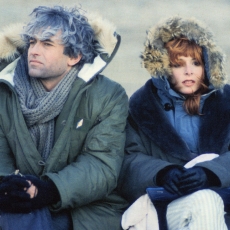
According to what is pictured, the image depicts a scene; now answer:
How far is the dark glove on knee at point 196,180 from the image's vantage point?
4.51 metres

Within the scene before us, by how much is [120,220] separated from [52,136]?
605mm

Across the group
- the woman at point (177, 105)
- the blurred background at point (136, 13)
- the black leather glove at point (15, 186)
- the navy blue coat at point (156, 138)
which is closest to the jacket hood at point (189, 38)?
the woman at point (177, 105)

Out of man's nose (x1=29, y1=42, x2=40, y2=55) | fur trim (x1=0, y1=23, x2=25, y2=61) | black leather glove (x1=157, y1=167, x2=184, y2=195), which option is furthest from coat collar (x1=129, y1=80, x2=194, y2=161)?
fur trim (x1=0, y1=23, x2=25, y2=61)

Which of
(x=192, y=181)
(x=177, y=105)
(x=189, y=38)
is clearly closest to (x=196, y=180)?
(x=192, y=181)

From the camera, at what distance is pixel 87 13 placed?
519 cm

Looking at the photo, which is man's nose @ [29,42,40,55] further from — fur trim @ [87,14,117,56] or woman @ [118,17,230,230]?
woman @ [118,17,230,230]

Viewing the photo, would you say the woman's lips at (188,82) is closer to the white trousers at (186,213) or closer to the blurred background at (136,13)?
the white trousers at (186,213)

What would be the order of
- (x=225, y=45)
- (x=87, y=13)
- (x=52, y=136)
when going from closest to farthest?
Result: (x=52, y=136) → (x=87, y=13) → (x=225, y=45)

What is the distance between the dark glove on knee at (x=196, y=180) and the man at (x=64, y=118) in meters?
0.43

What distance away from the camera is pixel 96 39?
5.11 metres

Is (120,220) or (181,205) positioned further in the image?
(120,220)

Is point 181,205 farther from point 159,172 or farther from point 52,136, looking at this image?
point 52,136

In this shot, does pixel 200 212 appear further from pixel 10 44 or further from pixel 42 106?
pixel 10 44

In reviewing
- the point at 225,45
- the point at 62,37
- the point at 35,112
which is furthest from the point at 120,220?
the point at 225,45
